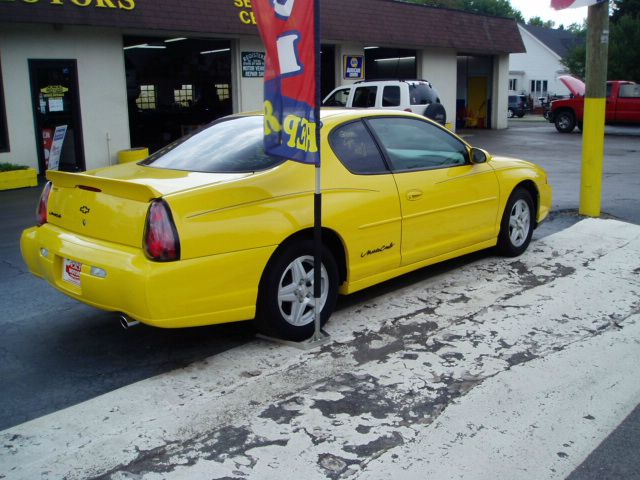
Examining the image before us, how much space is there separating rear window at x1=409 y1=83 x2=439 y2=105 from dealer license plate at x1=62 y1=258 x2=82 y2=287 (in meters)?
14.6

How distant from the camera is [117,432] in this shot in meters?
3.56

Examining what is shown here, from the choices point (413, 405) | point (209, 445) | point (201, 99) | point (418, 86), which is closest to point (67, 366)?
point (209, 445)

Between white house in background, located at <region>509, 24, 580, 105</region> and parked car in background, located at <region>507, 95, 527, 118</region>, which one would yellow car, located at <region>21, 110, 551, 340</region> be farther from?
white house in background, located at <region>509, 24, 580, 105</region>

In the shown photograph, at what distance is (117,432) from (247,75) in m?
15.0

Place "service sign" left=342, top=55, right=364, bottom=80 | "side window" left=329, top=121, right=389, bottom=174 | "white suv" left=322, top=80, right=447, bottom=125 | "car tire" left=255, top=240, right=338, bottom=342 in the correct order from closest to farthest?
"car tire" left=255, top=240, right=338, bottom=342 → "side window" left=329, top=121, right=389, bottom=174 → "white suv" left=322, top=80, right=447, bottom=125 → "service sign" left=342, top=55, right=364, bottom=80

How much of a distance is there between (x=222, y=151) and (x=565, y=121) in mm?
24261

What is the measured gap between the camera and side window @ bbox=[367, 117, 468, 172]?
557cm

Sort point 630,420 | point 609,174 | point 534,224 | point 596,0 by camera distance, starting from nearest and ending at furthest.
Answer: point 630,420 → point 534,224 → point 596,0 → point 609,174

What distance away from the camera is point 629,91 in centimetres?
2478

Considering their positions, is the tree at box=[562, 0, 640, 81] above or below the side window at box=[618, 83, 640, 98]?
above

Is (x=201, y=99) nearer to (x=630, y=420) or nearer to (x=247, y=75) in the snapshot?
(x=247, y=75)

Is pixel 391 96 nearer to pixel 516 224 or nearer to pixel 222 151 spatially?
pixel 516 224

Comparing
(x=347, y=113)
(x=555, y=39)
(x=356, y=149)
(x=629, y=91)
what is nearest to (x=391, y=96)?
(x=629, y=91)

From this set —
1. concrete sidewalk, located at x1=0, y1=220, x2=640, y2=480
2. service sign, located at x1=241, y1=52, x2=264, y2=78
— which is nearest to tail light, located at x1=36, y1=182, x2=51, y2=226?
concrete sidewalk, located at x1=0, y1=220, x2=640, y2=480
